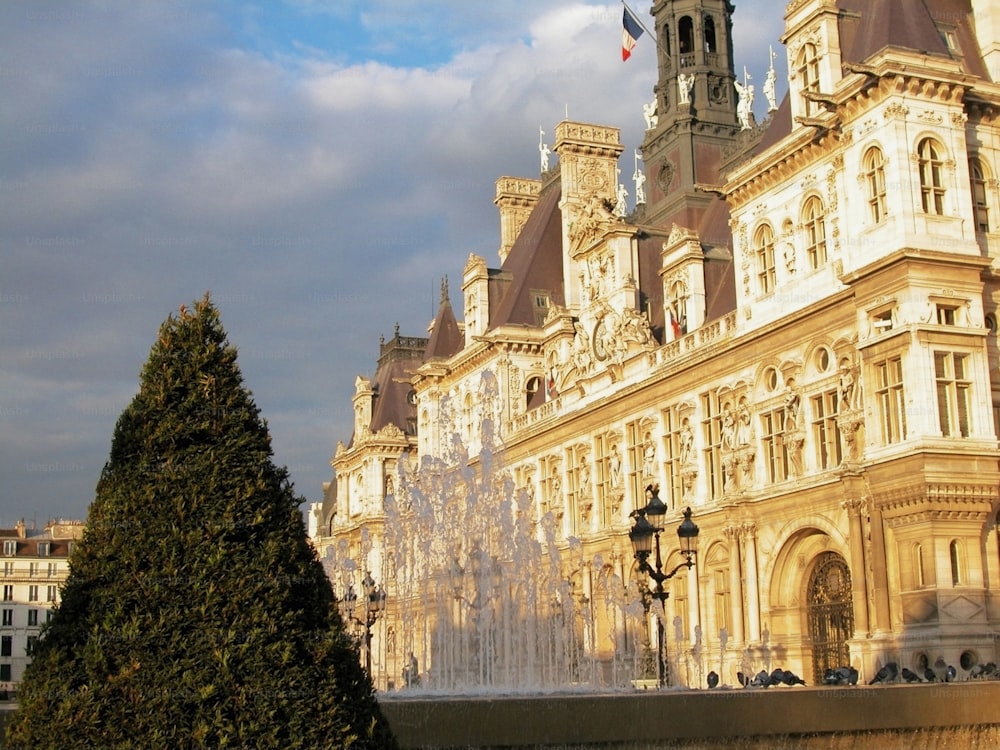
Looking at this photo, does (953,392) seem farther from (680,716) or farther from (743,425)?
(680,716)

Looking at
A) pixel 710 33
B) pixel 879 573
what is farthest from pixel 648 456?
pixel 710 33

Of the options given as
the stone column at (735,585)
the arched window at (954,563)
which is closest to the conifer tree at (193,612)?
the arched window at (954,563)

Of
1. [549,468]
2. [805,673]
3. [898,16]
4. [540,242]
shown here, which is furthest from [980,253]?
[540,242]

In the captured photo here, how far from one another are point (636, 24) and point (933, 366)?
25.8 m

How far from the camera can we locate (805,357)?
32812 millimetres

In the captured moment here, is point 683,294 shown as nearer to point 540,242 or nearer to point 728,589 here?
point 728,589

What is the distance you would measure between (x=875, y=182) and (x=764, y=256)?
5456 mm

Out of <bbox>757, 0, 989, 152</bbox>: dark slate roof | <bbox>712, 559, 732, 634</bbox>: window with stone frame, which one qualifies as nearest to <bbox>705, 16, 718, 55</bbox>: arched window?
<bbox>757, 0, 989, 152</bbox>: dark slate roof

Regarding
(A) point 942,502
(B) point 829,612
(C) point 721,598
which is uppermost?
(A) point 942,502

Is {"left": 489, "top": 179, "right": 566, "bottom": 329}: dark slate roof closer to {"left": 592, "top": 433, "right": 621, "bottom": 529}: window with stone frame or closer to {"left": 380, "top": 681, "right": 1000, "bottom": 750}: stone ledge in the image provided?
{"left": 592, "top": 433, "right": 621, "bottom": 529}: window with stone frame

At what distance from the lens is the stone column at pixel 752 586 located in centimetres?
3406

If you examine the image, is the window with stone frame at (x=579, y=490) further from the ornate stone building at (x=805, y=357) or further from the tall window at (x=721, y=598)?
the tall window at (x=721, y=598)

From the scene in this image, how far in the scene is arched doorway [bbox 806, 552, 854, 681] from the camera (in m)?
31.6

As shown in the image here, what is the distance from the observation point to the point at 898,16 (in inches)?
1235
